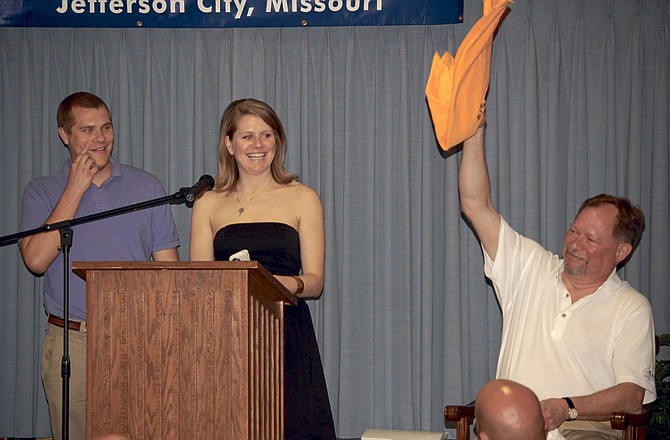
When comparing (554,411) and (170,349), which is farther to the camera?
(554,411)

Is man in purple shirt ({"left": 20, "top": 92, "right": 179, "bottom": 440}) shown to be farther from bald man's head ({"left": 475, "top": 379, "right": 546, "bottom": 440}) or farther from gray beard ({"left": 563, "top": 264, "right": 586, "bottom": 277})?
bald man's head ({"left": 475, "top": 379, "right": 546, "bottom": 440})

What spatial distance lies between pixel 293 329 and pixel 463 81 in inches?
49.0

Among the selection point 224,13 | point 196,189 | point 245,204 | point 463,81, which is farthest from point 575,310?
point 224,13

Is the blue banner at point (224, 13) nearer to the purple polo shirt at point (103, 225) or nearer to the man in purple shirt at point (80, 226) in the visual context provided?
the man in purple shirt at point (80, 226)

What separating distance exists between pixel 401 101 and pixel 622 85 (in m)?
1.22

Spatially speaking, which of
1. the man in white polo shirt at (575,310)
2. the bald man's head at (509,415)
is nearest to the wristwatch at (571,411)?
the man in white polo shirt at (575,310)

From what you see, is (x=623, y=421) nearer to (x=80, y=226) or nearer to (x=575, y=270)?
(x=575, y=270)

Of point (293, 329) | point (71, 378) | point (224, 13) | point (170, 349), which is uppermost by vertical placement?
point (224, 13)

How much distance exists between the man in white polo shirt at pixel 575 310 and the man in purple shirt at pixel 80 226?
1513 millimetres

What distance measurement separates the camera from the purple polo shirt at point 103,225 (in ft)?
13.5

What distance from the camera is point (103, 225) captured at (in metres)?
4.15

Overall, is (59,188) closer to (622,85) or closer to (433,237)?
(433,237)

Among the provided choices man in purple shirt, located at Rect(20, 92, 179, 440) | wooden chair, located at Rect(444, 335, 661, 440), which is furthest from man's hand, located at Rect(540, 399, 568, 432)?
man in purple shirt, located at Rect(20, 92, 179, 440)

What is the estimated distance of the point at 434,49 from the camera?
5000 millimetres
